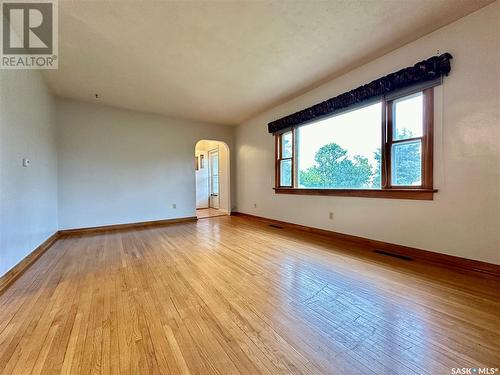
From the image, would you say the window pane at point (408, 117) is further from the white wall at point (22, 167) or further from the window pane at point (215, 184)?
the window pane at point (215, 184)

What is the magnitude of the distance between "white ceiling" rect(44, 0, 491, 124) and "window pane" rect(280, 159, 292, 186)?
1.55m

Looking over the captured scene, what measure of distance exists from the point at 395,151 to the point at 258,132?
3.36 m

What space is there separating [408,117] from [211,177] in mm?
6499

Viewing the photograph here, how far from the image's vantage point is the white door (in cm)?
776

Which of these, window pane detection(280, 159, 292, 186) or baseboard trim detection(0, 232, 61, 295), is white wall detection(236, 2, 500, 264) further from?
baseboard trim detection(0, 232, 61, 295)

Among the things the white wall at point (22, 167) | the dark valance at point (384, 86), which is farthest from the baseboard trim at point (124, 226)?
the dark valance at point (384, 86)

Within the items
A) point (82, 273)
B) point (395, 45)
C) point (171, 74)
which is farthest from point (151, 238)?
point (395, 45)

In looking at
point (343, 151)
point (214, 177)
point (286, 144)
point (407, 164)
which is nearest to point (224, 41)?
point (343, 151)

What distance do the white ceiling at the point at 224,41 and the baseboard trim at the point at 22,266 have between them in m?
2.66

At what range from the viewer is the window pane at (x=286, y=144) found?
4753mm

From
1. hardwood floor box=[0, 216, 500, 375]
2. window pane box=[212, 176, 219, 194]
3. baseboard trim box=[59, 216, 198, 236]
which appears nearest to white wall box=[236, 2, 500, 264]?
hardwood floor box=[0, 216, 500, 375]

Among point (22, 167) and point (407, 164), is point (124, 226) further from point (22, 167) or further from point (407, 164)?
point (407, 164)

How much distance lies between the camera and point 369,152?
328 centimetres

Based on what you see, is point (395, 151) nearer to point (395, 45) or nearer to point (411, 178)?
point (411, 178)
